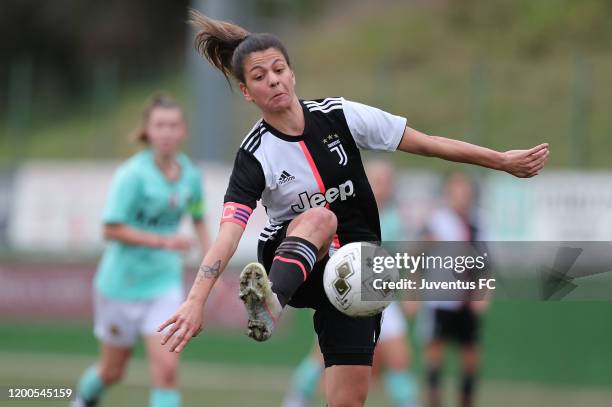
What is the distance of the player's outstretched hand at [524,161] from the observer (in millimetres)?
5148

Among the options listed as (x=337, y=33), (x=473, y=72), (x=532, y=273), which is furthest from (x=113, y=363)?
(x=337, y=33)

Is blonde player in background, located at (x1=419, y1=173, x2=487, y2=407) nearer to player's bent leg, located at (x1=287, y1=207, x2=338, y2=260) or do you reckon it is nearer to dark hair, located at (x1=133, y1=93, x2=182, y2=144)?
dark hair, located at (x1=133, y1=93, x2=182, y2=144)

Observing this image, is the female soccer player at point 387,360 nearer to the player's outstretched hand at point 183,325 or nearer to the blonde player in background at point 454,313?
the blonde player in background at point 454,313

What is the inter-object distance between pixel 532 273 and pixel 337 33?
14.3 meters

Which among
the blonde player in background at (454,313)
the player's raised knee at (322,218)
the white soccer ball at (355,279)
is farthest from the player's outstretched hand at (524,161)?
the blonde player in background at (454,313)

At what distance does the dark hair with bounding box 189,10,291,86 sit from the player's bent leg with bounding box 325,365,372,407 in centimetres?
144

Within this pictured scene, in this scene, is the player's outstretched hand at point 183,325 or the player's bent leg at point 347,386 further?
the player's bent leg at point 347,386

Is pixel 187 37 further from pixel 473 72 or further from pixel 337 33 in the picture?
pixel 473 72

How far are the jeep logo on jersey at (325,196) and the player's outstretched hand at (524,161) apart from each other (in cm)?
72

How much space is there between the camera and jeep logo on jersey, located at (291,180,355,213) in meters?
5.24

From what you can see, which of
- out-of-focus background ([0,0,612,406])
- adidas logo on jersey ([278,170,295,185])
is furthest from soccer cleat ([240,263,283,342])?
out-of-focus background ([0,0,612,406])

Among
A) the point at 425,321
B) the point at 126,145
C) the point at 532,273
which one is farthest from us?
the point at 126,145

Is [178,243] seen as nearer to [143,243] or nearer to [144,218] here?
[143,243]

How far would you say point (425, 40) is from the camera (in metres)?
22.7
